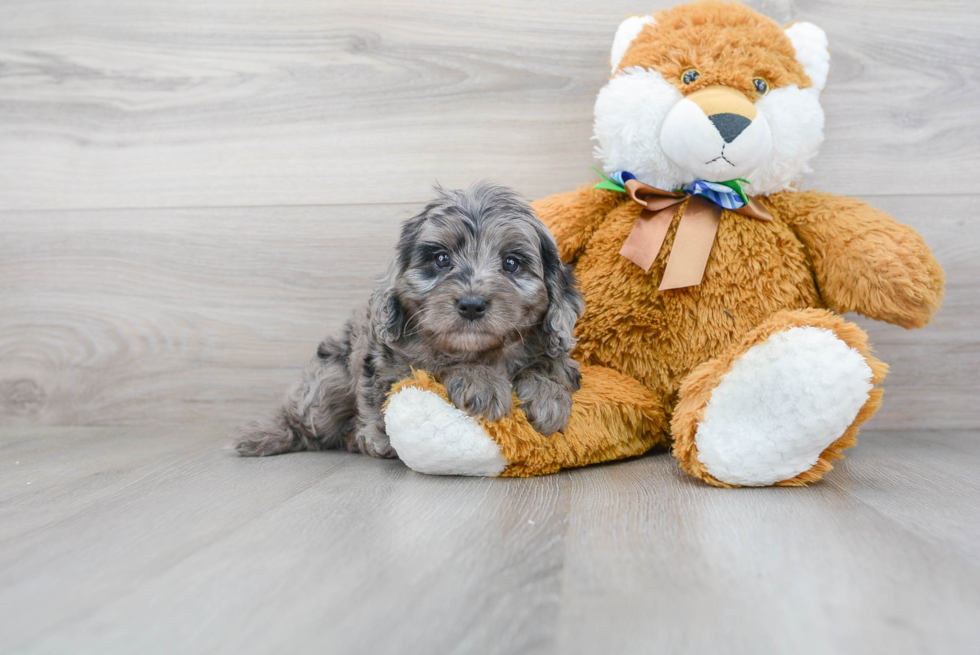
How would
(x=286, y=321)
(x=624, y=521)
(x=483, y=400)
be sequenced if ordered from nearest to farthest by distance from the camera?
(x=624, y=521) → (x=483, y=400) → (x=286, y=321)

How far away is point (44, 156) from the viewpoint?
232cm

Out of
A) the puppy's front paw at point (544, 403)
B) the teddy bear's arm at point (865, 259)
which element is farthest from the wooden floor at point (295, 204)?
the teddy bear's arm at point (865, 259)

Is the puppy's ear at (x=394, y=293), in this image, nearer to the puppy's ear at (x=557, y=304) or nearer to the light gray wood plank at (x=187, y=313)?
the puppy's ear at (x=557, y=304)

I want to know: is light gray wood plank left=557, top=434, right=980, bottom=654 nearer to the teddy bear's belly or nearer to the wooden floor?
the wooden floor

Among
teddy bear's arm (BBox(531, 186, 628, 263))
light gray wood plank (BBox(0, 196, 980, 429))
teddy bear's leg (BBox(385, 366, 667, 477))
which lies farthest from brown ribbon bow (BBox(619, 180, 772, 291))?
light gray wood plank (BBox(0, 196, 980, 429))

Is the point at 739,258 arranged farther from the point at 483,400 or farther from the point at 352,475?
the point at 352,475

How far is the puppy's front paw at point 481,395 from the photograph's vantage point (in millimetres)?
1474

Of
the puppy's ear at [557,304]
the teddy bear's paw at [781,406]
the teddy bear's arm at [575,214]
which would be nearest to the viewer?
the teddy bear's paw at [781,406]

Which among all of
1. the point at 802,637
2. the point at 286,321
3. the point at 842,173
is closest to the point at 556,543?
the point at 802,637

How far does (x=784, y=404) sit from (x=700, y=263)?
43cm

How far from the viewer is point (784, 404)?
1.37 meters

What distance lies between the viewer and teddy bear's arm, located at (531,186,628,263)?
1812mm

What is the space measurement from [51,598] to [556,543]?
72cm

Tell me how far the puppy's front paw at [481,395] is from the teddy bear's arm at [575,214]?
1.60 feet
